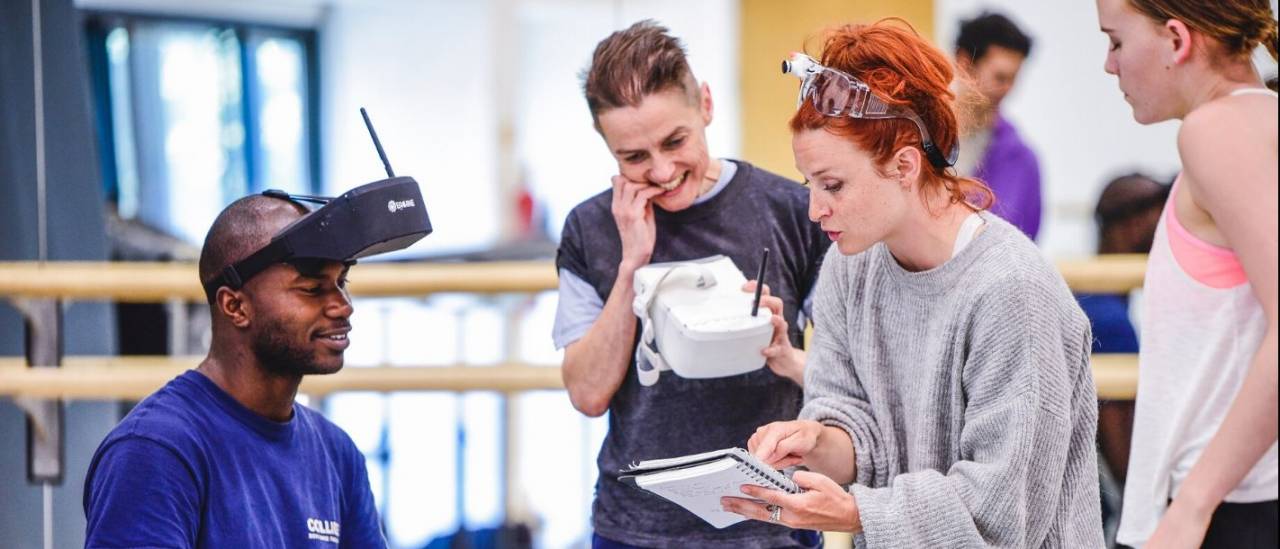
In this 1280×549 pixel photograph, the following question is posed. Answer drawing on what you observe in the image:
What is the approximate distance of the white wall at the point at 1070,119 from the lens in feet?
13.4

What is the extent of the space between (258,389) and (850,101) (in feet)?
2.91

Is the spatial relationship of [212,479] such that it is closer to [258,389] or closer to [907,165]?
[258,389]

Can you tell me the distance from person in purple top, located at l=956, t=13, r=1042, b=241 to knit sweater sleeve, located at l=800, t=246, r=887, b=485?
133cm

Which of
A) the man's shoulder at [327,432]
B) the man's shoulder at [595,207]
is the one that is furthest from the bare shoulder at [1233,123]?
the man's shoulder at [327,432]

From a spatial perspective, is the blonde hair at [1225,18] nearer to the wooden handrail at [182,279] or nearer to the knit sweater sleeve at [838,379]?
the knit sweater sleeve at [838,379]

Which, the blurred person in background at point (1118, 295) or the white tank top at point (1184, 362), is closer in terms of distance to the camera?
the white tank top at point (1184, 362)

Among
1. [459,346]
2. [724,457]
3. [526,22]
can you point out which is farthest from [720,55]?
[724,457]

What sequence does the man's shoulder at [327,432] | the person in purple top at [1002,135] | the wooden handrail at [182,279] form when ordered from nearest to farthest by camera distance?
1. the man's shoulder at [327,432]
2. the wooden handrail at [182,279]
3. the person in purple top at [1002,135]

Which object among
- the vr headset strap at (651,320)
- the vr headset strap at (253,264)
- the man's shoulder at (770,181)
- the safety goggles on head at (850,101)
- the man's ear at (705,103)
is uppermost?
the man's ear at (705,103)

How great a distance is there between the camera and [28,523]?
2.73 m

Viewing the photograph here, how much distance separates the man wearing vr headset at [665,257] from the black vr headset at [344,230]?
35 cm

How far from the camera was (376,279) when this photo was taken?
2.69 m

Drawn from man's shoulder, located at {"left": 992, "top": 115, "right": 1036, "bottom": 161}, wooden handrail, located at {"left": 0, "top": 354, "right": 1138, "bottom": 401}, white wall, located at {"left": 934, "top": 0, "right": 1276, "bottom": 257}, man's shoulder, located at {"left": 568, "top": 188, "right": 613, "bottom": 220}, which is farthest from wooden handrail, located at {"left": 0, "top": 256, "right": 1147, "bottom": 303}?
white wall, located at {"left": 934, "top": 0, "right": 1276, "bottom": 257}

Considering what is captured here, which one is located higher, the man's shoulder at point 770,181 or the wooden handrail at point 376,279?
the man's shoulder at point 770,181
